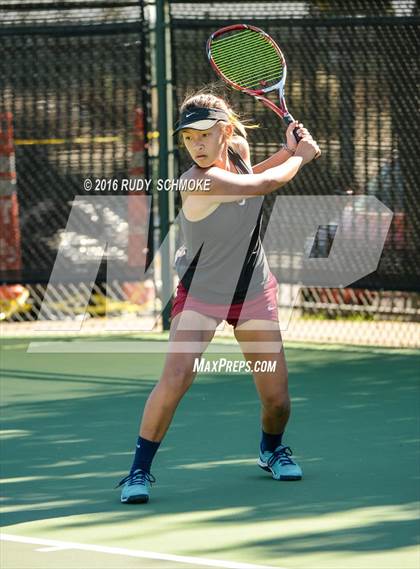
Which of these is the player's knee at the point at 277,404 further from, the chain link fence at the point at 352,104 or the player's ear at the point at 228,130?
the chain link fence at the point at 352,104

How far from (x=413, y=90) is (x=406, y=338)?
7.78 feet

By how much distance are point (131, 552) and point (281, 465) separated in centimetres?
138

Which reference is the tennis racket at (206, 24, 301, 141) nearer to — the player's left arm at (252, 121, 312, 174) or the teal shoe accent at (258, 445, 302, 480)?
the player's left arm at (252, 121, 312, 174)

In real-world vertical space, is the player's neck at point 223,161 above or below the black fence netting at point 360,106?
below

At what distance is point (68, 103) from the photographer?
11789mm

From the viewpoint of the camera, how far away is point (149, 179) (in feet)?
A: 38.5

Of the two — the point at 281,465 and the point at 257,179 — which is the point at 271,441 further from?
the point at 257,179

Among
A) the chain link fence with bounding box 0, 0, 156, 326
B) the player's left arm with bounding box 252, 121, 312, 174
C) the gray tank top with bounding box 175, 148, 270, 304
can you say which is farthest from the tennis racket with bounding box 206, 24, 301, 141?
the chain link fence with bounding box 0, 0, 156, 326

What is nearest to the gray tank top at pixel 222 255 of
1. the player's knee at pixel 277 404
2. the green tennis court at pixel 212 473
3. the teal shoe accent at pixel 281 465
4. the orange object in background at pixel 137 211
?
the player's knee at pixel 277 404

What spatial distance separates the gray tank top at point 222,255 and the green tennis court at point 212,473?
0.95 meters

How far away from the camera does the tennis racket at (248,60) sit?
265 inches

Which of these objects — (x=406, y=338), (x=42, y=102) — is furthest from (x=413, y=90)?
(x=42, y=102)

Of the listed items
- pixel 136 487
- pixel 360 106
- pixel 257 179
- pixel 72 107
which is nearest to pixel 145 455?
pixel 136 487

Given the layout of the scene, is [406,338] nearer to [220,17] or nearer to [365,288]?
[365,288]
